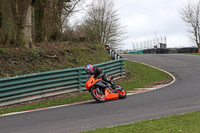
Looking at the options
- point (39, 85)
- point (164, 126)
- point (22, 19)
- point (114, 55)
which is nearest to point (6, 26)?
point (22, 19)

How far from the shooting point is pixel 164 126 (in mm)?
6566

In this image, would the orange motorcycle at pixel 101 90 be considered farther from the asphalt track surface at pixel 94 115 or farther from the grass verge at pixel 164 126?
the grass verge at pixel 164 126

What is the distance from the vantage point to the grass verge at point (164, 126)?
621 centimetres

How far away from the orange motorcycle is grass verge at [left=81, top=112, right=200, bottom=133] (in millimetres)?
3893

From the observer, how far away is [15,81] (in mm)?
12344

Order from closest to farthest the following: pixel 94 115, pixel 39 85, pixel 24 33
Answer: pixel 94 115
pixel 39 85
pixel 24 33

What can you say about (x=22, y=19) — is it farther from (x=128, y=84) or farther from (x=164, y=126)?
(x=164, y=126)

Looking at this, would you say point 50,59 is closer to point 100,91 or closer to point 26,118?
point 100,91

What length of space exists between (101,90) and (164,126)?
499 cm

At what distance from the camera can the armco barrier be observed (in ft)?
39.5

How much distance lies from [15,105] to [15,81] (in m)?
0.96

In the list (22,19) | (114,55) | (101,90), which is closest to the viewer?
(101,90)

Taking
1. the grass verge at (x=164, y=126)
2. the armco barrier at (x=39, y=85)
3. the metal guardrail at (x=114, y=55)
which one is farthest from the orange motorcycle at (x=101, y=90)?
the metal guardrail at (x=114, y=55)

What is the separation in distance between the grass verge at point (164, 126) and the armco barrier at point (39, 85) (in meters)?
6.44
